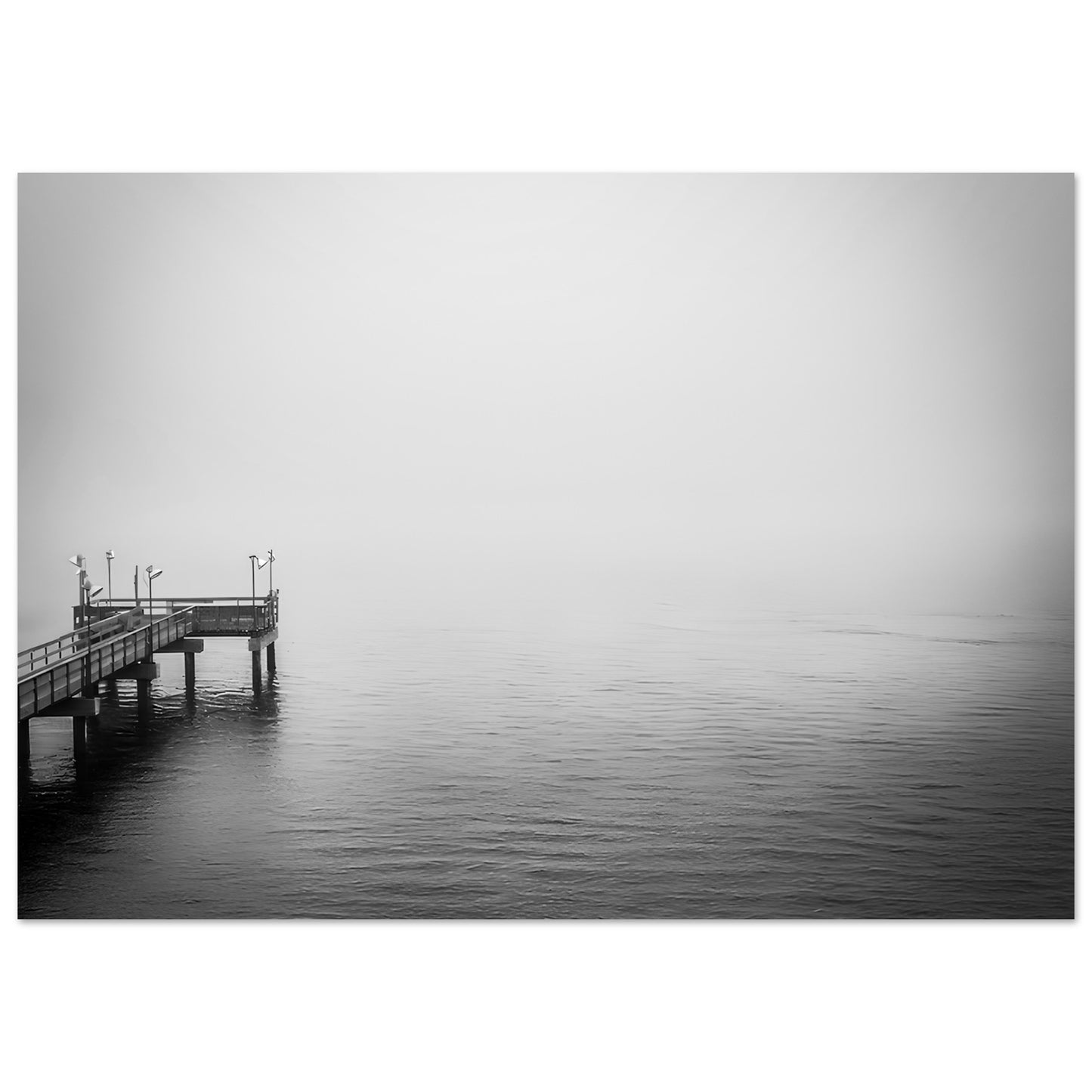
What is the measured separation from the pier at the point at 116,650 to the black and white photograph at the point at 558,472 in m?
0.10

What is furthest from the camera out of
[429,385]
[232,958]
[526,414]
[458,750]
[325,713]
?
[526,414]

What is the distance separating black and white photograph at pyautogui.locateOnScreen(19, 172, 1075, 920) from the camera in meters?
12.5

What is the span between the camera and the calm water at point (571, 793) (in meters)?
11.6

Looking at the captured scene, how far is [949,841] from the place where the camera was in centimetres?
1304

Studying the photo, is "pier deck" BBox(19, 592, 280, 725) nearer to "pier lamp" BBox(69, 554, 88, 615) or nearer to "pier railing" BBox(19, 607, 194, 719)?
"pier railing" BBox(19, 607, 194, 719)

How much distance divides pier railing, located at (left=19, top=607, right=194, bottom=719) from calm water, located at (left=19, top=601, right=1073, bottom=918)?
1344mm

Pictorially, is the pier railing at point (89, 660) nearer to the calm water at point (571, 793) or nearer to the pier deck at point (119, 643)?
the pier deck at point (119, 643)

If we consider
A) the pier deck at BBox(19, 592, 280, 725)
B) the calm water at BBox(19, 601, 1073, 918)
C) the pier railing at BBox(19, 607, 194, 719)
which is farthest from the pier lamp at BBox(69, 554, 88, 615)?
the calm water at BBox(19, 601, 1073, 918)

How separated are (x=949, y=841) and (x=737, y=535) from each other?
111 ft
